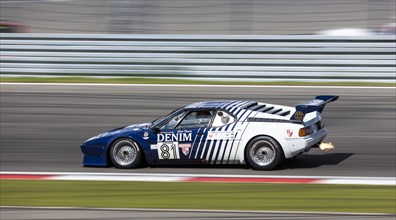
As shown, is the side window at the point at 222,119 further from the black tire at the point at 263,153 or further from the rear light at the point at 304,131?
the rear light at the point at 304,131

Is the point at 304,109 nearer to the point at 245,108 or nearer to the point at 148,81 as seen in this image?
the point at 245,108

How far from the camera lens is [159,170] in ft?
39.4

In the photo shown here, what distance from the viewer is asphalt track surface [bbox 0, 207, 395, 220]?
8031 mm

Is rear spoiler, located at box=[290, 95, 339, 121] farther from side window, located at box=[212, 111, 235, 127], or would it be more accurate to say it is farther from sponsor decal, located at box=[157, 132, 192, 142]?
sponsor decal, located at box=[157, 132, 192, 142]

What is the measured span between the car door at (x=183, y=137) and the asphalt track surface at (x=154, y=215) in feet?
11.0

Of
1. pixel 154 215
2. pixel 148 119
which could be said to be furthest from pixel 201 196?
pixel 148 119

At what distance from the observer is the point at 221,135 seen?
11609 mm

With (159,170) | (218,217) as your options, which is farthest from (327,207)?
(159,170)

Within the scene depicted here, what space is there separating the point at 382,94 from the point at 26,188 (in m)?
9.83

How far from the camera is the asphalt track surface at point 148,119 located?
12.2 meters

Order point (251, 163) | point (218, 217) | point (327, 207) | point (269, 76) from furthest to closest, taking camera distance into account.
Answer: point (269, 76)
point (251, 163)
point (327, 207)
point (218, 217)

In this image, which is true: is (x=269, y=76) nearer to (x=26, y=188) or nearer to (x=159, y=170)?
(x=159, y=170)

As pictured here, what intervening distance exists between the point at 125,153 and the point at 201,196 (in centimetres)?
257

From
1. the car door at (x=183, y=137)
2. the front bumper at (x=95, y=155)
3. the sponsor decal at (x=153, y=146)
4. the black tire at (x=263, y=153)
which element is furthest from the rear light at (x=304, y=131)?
the front bumper at (x=95, y=155)
